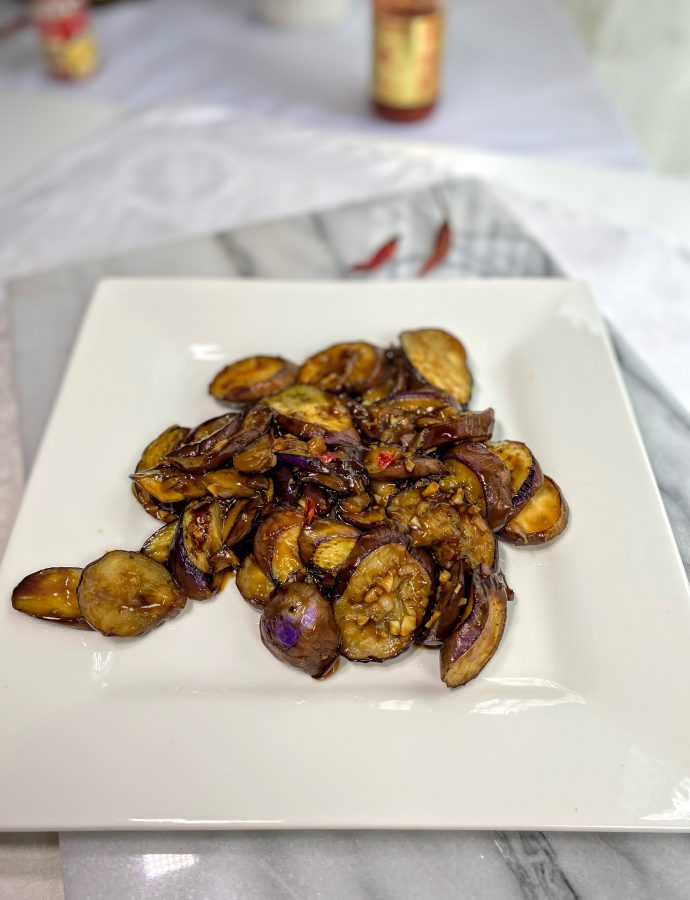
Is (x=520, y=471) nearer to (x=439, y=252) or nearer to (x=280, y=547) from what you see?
(x=280, y=547)

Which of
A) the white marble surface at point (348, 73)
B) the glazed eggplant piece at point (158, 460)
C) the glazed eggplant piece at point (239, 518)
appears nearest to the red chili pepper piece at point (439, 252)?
the white marble surface at point (348, 73)

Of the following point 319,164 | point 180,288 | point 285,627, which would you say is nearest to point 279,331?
point 180,288

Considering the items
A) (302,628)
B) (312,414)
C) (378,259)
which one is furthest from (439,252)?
(302,628)

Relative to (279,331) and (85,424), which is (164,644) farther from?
(279,331)

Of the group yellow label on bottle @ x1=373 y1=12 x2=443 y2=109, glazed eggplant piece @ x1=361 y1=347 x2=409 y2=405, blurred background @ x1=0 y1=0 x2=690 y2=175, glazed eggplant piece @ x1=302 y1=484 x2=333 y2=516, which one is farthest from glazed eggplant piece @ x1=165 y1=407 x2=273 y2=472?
blurred background @ x1=0 y1=0 x2=690 y2=175

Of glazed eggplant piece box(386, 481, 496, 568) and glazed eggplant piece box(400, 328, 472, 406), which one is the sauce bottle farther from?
glazed eggplant piece box(386, 481, 496, 568)

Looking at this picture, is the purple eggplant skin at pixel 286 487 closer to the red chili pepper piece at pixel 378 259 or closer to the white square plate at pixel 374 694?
the white square plate at pixel 374 694
